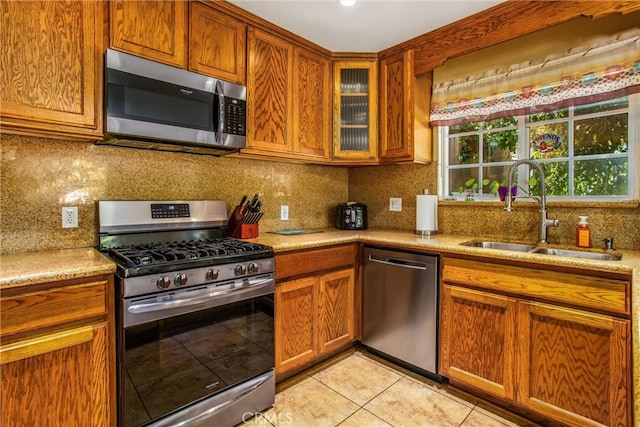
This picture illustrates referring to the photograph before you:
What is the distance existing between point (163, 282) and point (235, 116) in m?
1.05

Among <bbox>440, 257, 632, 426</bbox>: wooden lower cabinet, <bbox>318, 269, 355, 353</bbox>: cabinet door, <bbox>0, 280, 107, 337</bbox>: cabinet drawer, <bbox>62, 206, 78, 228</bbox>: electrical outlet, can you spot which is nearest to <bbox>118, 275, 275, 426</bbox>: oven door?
<bbox>0, 280, 107, 337</bbox>: cabinet drawer

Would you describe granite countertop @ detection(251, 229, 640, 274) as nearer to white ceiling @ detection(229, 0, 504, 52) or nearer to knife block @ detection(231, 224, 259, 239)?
knife block @ detection(231, 224, 259, 239)

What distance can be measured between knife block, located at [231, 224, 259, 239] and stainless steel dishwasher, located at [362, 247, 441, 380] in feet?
2.62

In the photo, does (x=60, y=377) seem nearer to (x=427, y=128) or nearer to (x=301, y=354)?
(x=301, y=354)

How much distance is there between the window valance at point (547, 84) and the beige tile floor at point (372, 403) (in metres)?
A: 1.82

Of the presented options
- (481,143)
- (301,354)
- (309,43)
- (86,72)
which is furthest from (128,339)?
(481,143)

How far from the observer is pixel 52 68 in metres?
1.46

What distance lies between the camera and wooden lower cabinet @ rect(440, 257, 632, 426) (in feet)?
4.72

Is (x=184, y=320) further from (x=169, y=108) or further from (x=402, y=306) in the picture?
(x=402, y=306)

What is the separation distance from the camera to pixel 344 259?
2324 millimetres

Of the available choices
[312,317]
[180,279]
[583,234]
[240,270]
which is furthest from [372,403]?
[583,234]

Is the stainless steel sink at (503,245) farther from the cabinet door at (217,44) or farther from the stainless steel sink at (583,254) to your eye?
the cabinet door at (217,44)

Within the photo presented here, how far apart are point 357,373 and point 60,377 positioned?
1.61 meters

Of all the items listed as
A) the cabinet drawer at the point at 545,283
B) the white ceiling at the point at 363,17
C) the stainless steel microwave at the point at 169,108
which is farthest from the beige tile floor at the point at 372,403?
the white ceiling at the point at 363,17
